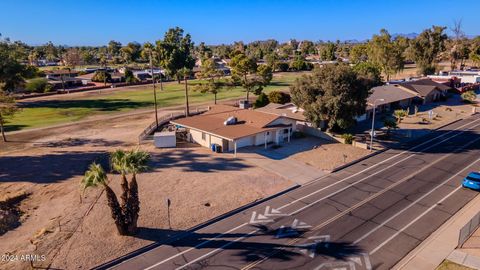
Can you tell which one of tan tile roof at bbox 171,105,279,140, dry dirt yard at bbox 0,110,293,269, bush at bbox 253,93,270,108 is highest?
bush at bbox 253,93,270,108

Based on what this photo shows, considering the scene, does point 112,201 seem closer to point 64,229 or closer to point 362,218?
point 64,229

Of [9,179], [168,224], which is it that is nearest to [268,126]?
[168,224]

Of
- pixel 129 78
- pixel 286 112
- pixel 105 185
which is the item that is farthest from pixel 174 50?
pixel 105 185

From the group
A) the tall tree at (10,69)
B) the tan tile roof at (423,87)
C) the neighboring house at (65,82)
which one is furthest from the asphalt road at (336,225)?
the neighboring house at (65,82)

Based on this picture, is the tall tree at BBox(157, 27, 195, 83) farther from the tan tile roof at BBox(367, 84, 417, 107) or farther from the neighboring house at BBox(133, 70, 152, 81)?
the tan tile roof at BBox(367, 84, 417, 107)

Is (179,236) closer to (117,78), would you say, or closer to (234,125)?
(234,125)

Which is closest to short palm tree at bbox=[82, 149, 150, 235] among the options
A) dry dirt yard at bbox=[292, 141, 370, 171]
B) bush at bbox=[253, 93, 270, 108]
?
dry dirt yard at bbox=[292, 141, 370, 171]
